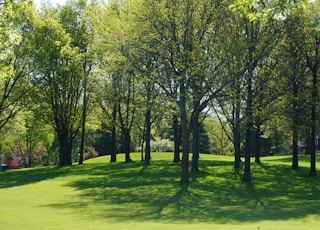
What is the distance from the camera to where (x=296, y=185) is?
33.4 metres

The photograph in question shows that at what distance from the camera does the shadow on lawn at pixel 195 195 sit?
2155 centimetres

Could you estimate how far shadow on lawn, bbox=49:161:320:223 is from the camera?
21.5 meters

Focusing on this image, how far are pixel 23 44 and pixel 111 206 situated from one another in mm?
26118

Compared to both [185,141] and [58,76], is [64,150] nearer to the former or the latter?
[58,76]

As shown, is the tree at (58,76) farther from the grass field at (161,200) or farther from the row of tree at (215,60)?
the grass field at (161,200)

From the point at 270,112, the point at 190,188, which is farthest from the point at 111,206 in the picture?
the point at 270,112

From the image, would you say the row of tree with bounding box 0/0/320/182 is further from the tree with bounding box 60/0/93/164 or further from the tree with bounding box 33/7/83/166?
the tree with bounding box 60/0/93/164

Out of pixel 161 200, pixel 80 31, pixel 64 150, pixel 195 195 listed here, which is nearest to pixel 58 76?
pixel 80 31

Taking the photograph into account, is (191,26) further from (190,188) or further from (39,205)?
(39,205)

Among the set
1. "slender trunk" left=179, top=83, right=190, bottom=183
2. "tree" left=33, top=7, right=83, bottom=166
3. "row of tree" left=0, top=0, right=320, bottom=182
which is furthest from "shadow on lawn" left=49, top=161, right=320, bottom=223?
"tree" left=33, top=7, right=83, bottom=166

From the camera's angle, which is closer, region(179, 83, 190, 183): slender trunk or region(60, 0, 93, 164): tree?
region(179, 83, 190, 183): slender trunk

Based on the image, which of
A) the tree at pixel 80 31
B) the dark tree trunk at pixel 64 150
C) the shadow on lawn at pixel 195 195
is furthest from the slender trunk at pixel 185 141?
the dark tree trunk at pixel 64 150

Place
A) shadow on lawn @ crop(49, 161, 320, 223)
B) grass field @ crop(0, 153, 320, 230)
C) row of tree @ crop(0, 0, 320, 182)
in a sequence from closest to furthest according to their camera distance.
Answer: grass field @ crop(0, 153, 320, 230), shadow on lawn @ crop(49, 161, 320, 223), row of tree @ crop(0, 0, 320, 182)

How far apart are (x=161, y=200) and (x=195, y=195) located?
2618mm
